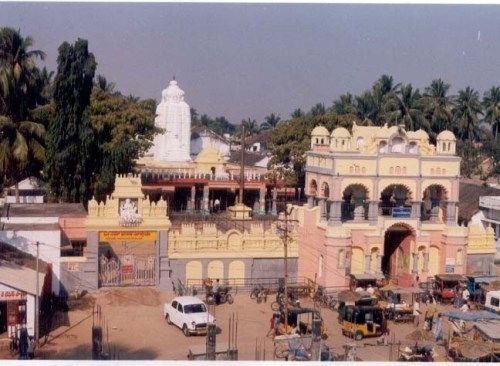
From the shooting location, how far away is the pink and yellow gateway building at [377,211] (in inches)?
1292

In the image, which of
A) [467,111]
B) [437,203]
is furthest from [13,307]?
[467,111]

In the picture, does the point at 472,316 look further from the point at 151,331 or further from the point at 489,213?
the point at 489,213

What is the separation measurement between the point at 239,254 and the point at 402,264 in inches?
334

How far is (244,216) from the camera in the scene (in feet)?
165

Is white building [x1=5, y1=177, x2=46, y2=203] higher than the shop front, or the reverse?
white building [x1=5, y1=177, x2=46, y2=203]

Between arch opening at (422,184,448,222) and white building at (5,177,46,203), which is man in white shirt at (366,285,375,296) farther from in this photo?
white building at (5,177,46,203)

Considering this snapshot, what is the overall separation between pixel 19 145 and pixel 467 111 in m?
44.3

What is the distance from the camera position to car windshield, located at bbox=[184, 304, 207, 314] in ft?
85.8

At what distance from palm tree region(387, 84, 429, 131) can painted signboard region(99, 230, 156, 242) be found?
33.0 m

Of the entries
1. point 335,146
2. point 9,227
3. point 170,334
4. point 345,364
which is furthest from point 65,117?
point 345,364

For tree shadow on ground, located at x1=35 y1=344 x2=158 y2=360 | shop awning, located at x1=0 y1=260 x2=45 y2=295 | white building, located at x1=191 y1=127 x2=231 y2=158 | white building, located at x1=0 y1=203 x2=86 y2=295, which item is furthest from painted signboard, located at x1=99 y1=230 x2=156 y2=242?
white building, located at x1=191 y1=127 x2=231 y2=158

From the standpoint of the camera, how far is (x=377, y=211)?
110 ft

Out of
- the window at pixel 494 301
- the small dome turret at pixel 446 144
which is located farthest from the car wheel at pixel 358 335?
the small dome turret at pixel 446 144

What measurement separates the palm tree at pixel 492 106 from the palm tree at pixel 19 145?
155ft
